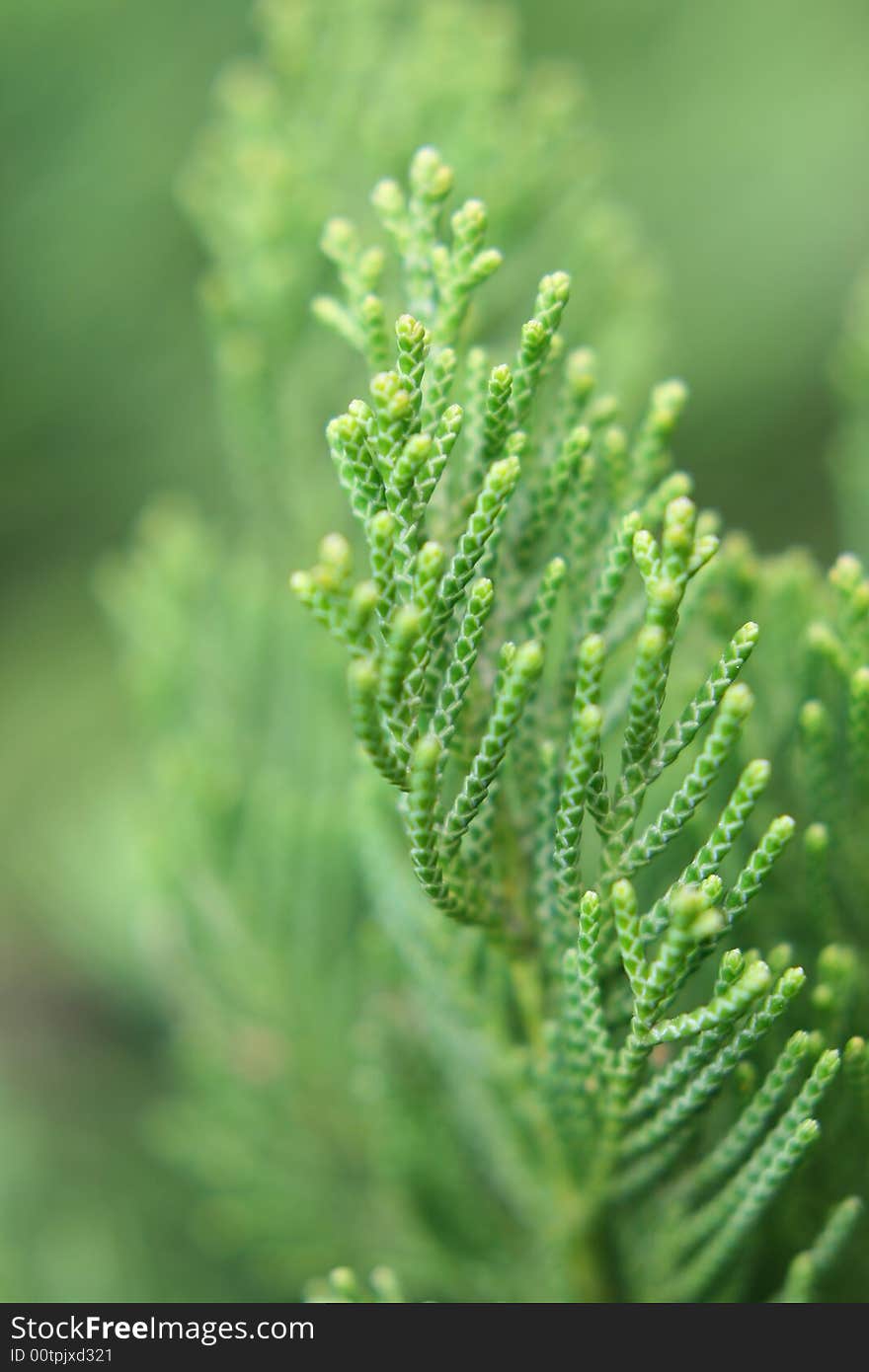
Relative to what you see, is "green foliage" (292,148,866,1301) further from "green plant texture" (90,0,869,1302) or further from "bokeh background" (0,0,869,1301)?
"bokeh background" (0,0,869,1301)

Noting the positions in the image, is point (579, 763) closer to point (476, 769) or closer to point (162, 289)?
point (476, 769)

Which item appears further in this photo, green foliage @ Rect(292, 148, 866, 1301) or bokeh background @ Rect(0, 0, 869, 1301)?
bokeh background @ Rect(0, 0, 869, 1301)

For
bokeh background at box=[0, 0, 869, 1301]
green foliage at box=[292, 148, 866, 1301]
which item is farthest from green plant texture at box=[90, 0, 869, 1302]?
bokeh background at box=[0, 0, 869, 1301]

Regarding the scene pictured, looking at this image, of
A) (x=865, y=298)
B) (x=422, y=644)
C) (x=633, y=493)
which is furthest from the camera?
(x=865, y=298)

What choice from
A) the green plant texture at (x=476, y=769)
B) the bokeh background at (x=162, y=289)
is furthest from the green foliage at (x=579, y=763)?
the bokeh background at (x=162, y=289)

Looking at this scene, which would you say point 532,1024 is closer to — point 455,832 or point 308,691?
point 455,832

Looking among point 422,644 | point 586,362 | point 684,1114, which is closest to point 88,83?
point 586,362
